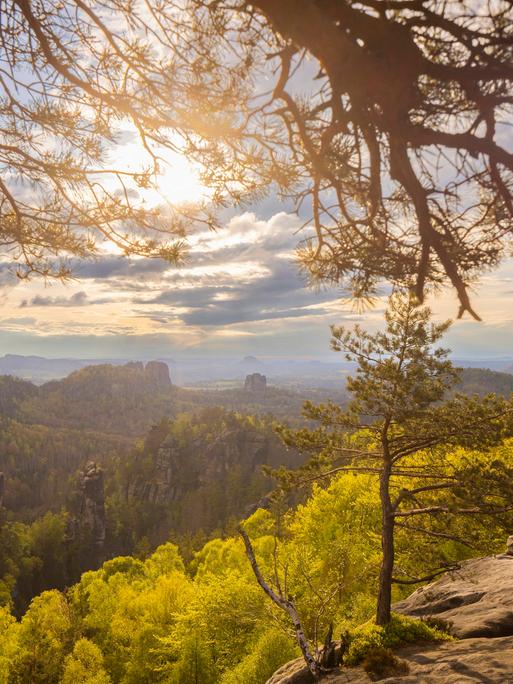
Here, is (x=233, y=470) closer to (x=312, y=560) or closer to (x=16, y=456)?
(x=16, y=456)

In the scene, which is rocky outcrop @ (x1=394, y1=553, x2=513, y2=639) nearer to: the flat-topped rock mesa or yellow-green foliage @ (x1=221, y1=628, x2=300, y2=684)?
the flat-topped rock mesa

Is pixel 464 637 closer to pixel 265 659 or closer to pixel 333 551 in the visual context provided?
pixel 333 551

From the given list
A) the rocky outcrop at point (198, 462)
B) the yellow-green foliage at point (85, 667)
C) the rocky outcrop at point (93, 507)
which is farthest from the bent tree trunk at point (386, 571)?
the rocky outcrop at point (198, 462)

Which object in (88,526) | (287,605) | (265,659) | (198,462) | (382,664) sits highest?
(287,605)

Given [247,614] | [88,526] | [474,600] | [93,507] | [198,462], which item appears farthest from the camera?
[198,462]

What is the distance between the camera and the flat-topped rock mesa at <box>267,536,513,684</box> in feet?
21.7

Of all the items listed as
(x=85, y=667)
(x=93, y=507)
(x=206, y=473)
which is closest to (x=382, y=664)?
(x=85, y=667)

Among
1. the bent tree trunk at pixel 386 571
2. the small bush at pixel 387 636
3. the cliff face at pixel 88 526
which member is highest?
the bent tree trunk at pixel 386 571

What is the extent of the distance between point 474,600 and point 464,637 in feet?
6.93

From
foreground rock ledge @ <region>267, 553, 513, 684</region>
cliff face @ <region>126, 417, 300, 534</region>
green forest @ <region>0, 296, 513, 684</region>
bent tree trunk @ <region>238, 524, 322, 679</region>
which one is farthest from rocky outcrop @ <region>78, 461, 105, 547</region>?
bent tree trunk @ <region>238, 524, 322, 679</region>

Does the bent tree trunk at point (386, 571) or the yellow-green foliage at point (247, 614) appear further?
the yellow-green foliage at point (247, 614)

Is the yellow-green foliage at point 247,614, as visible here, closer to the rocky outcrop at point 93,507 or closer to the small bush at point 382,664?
the small bush at point 382,664

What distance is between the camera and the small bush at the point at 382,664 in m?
7.30

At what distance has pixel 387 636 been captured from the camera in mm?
8641
